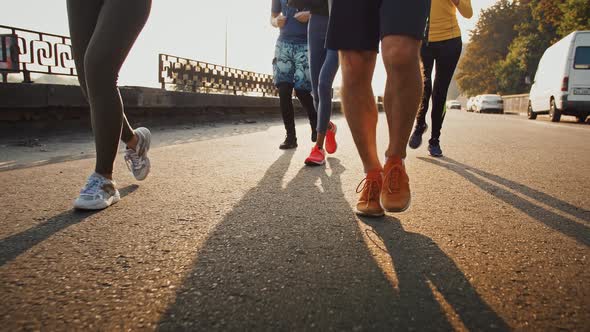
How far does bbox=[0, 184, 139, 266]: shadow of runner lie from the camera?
1388 mm

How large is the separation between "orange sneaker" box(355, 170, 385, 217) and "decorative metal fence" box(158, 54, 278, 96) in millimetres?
7388

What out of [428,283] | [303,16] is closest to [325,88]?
[303,16]

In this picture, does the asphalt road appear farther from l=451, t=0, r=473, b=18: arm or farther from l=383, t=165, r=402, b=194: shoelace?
l=451, t=0, r=473, b=18: arm

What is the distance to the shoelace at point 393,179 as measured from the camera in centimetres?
180

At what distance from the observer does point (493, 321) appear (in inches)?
38.7

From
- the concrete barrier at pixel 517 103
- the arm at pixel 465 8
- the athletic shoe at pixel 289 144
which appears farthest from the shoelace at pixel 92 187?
the concrete barrier at pixel 517 103

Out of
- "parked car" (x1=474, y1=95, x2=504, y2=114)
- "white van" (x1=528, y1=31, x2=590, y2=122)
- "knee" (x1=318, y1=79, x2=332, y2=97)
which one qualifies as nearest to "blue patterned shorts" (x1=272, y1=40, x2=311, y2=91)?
"knee" (x1=318, y1=79, x2=332, y2=97)

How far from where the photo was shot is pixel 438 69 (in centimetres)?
409

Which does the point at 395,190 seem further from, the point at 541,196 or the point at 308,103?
the point at 308,103

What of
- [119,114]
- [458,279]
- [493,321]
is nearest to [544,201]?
[458,279]

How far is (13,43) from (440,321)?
242 inches

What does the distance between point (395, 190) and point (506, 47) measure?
173ft

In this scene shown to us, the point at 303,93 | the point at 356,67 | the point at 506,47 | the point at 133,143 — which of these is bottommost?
the point at 133,143

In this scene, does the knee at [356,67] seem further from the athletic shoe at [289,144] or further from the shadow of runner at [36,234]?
the athletic shoe at [289,144]
